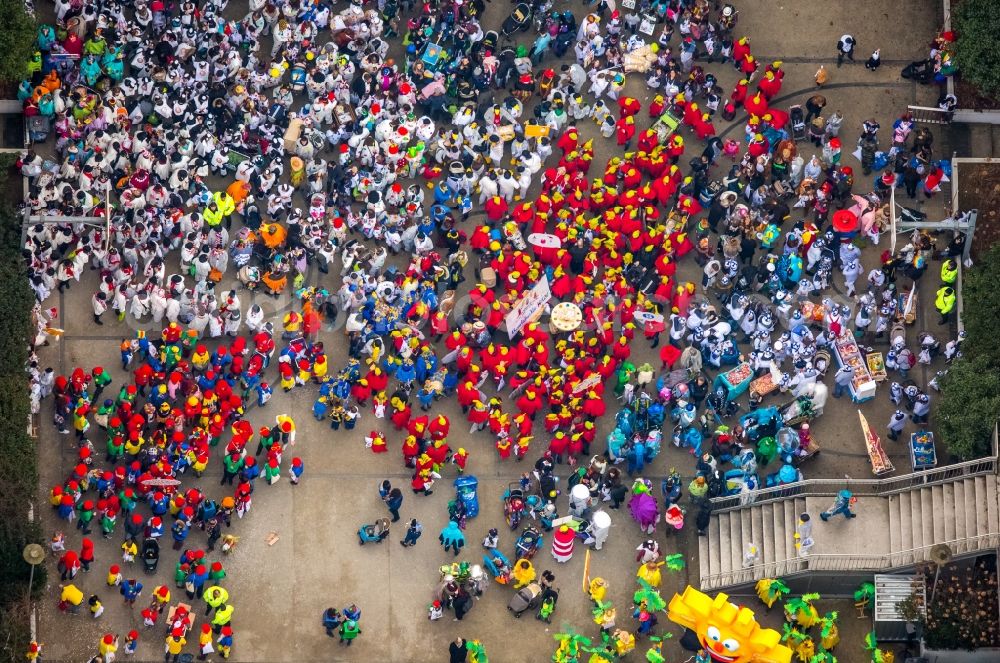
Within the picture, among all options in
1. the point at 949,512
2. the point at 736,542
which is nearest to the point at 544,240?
the point at 736,542

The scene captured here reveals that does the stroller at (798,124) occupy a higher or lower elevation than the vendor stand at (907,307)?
higher

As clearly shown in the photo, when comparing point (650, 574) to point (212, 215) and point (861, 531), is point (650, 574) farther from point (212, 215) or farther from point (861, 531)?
point (212, 215)

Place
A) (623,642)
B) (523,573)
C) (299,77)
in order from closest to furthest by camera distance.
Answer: (623,642) < (523,573) < (299,77)

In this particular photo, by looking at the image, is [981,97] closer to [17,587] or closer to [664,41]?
[664,41]

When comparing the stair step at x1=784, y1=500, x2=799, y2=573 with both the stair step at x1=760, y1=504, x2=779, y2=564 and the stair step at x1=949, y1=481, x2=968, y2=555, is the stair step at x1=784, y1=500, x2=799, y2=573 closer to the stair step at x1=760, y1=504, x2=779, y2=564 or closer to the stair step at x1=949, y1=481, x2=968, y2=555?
the stair step at x1=760, y1=504, x2=779, y2=564

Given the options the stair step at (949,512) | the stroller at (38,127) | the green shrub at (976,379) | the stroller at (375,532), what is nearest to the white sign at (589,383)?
the stroller at (375,532)

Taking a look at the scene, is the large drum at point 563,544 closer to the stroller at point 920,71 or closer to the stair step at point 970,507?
the stair step at point 970,507
